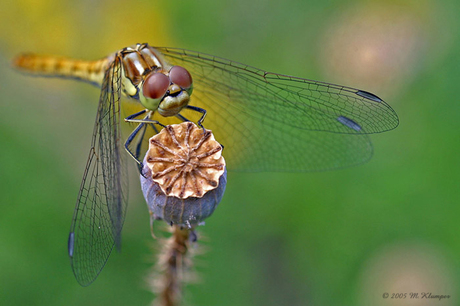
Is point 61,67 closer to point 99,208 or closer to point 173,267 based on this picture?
point 99,208

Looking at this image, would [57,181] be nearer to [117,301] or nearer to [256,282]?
[117,301]

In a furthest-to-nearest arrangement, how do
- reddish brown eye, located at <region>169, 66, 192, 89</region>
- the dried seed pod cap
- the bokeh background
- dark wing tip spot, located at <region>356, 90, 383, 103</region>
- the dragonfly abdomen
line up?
1. the bokeh background
2. the dragonfly abdomen
3. dark wing tip spot, located at <region>356, 90, 383, 103</region>
4. reddish brown eye, located at <region>169, 66, 192, 89</region>
5. the dried seed pod cap

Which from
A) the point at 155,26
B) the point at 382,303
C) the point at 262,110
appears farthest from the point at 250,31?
the point at 382,303

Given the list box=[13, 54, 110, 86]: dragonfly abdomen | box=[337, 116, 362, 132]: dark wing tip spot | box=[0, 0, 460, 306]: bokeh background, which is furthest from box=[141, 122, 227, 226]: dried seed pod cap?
box=[0, 0, 460, 306]: bokeh background

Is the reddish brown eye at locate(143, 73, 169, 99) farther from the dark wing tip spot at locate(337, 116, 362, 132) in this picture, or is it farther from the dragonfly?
the dark wing tip spot at locate(337, 116, 362, 132)

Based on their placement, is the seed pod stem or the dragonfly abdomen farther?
the dragonfly abdomen

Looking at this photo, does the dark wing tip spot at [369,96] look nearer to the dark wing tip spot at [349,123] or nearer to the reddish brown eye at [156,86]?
the dark wing tip spot at [349,123]

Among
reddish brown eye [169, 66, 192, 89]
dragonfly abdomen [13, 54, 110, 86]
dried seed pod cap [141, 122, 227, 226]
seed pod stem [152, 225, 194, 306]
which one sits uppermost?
dragonfly abdomen [13, 54, 110, 86]

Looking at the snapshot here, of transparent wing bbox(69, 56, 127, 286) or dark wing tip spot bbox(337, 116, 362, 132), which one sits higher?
dark wing tip spot bbox(337, 116, 362, 132)

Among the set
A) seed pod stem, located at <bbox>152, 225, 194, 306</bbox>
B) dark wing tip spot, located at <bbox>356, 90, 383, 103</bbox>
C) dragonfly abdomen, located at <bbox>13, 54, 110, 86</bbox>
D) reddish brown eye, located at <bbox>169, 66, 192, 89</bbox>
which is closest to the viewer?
seed pod stem, located at <bbox>152, 225, 194, 306</bbox>
